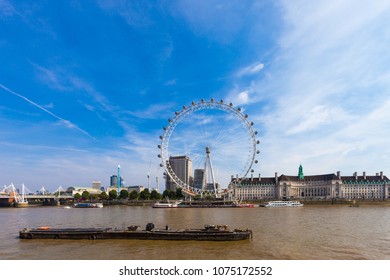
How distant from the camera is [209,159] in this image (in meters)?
94.8

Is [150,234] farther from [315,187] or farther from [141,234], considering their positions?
[315,187]

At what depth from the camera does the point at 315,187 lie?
6934 inches

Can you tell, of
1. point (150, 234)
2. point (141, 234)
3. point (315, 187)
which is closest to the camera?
point (150, 234)

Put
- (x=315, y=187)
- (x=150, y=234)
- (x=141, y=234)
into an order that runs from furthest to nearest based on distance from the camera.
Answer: (x=315, y=187) → (x=141, y=234) → (x=150, y=234)

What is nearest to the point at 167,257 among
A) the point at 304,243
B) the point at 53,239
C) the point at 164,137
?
the point at 304,243

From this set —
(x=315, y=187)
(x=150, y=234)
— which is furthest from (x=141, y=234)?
(x=315, y=187)

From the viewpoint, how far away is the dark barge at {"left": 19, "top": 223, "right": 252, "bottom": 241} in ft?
108

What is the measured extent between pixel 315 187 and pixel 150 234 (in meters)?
159

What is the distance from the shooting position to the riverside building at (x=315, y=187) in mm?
159500

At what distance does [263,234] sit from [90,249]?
18.2 m

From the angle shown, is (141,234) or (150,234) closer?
(150,234)

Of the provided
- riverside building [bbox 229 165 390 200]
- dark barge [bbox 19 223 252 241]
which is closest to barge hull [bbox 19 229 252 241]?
dark barge [bbox 19 223 252 241]

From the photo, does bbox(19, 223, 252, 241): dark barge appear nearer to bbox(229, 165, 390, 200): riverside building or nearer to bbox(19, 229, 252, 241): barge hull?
bbox(19, 229, 252, 241): barge hull
